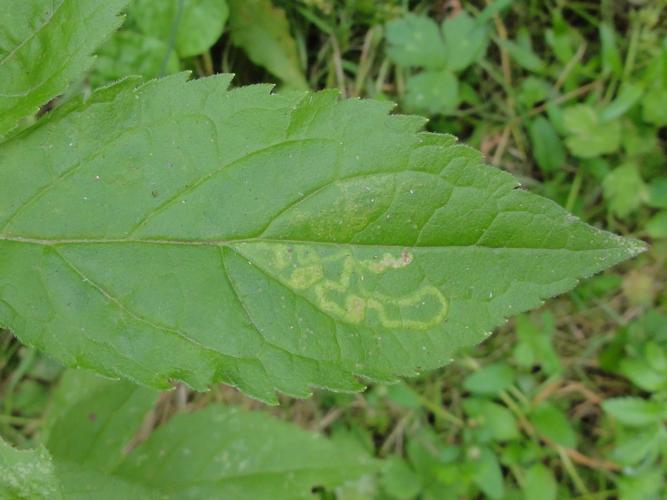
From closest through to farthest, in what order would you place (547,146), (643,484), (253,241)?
(253,241) → (643,484) → (547,146)

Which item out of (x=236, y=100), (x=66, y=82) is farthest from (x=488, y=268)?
(x=66, y=82)

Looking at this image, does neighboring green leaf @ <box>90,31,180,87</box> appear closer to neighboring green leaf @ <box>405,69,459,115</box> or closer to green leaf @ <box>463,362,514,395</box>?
neighboring green leaf @ <box>405,69,459,115</box>

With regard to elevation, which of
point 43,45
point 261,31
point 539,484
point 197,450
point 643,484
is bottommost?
point 643,484

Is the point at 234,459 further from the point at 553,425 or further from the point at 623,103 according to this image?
the point at 623,103

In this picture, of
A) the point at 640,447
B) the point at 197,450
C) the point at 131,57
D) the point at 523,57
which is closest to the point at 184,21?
the point at 131,57

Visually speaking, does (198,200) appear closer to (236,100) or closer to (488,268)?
(236,100)

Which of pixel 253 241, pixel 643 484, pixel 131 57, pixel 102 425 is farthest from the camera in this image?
pixel 643 484

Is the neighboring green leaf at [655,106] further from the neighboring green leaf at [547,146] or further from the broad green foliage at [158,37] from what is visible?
the broad green foliage at [158,37]

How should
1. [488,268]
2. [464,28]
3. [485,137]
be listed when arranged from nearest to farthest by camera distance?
[488,268] < [464,28] < [485,137]
